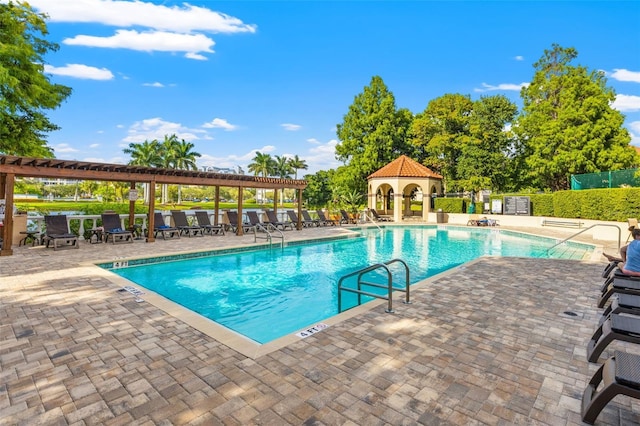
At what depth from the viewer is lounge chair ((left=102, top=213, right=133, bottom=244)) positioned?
12.9 metres

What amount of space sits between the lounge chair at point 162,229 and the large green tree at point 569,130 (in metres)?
28.9

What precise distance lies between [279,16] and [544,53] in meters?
29.3

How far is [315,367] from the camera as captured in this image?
3.55m

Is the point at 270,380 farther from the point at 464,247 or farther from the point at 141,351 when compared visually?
the point at 464,247

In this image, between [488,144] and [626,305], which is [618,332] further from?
[488,144]

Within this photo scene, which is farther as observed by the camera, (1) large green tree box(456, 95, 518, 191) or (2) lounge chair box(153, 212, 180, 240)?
(1) large green tree box(456, 95, 518, 191)

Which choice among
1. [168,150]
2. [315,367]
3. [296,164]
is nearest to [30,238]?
[315,367]

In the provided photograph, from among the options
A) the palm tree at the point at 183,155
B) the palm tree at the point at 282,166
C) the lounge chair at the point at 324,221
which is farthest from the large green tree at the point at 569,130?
the palm tree at the point at 183,155

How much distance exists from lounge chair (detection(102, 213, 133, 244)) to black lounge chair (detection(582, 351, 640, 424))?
14.4m

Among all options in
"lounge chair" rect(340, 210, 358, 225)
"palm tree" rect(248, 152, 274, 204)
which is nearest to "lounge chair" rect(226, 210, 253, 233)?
"lounge chair" rect(340, 210, 358, 225)

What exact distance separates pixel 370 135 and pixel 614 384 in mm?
33879

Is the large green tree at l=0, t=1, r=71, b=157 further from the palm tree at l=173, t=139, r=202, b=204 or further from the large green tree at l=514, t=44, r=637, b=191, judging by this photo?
the palm tree at l=173, t=139, r=202, b=204

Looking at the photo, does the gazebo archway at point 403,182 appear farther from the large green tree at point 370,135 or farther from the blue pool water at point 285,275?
the blue pool water at point 285,275

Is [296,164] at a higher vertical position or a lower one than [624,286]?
higher
